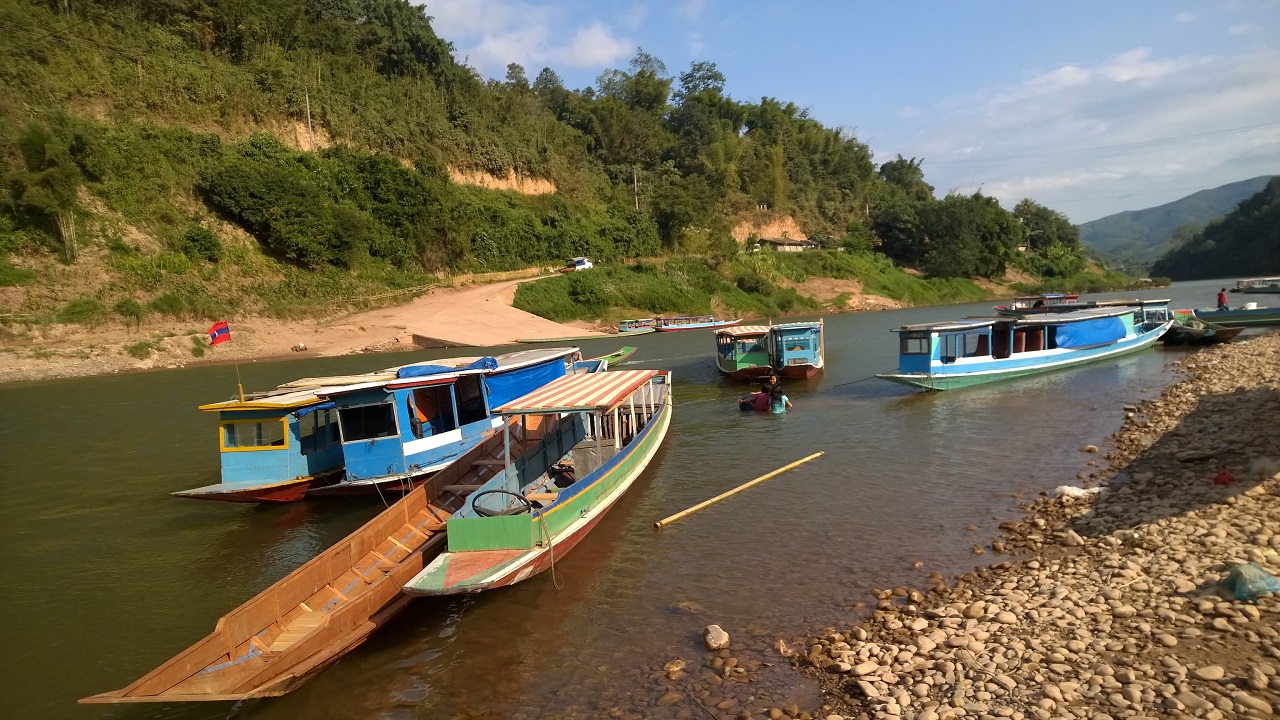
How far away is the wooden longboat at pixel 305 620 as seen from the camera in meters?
6.91

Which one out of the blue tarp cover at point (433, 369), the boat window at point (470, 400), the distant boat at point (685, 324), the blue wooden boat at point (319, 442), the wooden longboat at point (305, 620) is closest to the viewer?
the wooden longboat at point (305, 620)

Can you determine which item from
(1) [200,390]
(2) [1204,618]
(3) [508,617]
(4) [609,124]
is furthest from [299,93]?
(2) [1204,618]

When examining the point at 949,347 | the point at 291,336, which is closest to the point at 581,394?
the point at 949,347

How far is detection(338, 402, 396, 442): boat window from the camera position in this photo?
14609 mm

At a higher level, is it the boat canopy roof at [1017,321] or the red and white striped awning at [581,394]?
the red and white striped awning at [581,394]

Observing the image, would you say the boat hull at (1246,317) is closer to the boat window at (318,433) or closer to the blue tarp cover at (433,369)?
the blue tarp cover at (433,369)

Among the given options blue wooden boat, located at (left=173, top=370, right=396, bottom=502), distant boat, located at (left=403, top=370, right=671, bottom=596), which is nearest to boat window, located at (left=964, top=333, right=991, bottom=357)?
distant boat, located at (left=403, top=370, right=671, bottom=596)

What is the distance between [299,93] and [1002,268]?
8912 centimetres

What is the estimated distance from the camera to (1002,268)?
308ft

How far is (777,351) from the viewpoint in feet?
93.5

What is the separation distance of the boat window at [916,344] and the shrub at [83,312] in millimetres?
43090

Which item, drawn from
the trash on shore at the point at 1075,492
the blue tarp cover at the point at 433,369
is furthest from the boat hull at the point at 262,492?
the trash on shore at the point at 1075,492

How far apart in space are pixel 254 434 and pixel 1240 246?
449 feet

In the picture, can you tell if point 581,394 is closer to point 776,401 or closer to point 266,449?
point 266,449
